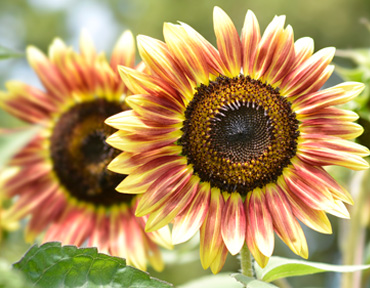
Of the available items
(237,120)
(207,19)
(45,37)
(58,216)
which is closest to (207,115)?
(237,120)

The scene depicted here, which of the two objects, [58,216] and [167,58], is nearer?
[167,58]

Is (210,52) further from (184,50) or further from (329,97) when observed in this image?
(329,97)

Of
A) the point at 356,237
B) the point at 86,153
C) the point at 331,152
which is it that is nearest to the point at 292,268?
the point at 331,152

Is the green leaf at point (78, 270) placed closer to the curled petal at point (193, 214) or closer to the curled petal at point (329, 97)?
the curled petal at point (193, 214)

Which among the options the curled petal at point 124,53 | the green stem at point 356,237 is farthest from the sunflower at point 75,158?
the green stem at point 356,237

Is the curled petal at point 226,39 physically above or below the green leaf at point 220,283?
above

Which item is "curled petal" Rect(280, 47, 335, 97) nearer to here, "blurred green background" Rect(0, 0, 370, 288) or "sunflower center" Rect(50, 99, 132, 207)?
"sunflower center" Rect(50, 99, 132, 207)

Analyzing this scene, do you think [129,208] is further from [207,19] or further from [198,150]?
[207,19]
